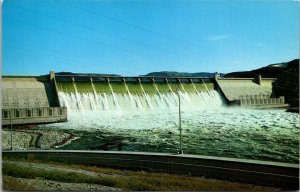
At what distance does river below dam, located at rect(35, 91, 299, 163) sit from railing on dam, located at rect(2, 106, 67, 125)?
0.60 meters

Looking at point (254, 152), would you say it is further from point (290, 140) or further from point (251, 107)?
point (251, 107)

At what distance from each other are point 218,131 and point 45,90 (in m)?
10.6

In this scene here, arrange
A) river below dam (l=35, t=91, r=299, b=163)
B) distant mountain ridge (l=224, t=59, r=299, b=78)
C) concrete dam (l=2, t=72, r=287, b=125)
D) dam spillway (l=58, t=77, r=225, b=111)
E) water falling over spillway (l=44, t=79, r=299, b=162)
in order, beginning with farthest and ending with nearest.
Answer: dam spillway (l=58, t=77, r=225, b=111) → concrete dam (l=2, t=72, r=287, b=125) → water falling over spillway (l=44, t=79, r=299, b=162) → river below dam (l=35, t=91, r=299, b=163) → distant mountain ridge (l=224, t=59, r=299, b=78)

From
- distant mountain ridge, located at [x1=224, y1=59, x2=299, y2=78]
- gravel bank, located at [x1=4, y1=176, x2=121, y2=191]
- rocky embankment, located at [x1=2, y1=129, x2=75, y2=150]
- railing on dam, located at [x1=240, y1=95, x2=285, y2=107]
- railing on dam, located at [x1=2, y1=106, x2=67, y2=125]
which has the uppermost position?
distant mountain ridge, located at [x1=224, y1=59, x2=299, y2=78]

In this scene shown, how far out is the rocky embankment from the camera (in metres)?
14.6

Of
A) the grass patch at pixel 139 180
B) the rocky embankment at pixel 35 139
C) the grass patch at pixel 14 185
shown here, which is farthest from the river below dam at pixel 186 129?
the grass patch at pixel 14 185

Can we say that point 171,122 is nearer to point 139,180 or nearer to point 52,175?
point 139,180

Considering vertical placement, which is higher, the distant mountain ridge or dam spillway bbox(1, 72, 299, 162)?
the distant mountain ridge

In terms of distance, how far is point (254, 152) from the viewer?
13.8 metres

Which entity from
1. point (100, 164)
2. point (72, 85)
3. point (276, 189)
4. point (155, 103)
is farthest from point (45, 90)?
point (276, 189)

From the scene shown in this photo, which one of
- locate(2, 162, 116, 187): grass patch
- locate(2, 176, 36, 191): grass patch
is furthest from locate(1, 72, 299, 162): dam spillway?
locate(2, 176, 36, 191): grass patch

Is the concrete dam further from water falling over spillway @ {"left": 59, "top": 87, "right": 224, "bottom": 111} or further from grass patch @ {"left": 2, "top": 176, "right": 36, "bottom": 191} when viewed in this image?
grass patch @ {"left": 2, "top": 176, "right": 36, "bottom": 191}

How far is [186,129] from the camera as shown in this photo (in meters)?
16.8

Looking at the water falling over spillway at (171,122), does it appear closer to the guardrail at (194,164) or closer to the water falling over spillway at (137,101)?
the water falling over spillway at (137,101)
